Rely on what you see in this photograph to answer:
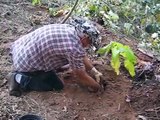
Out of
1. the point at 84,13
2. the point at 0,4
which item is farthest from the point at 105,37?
the point at 0,4

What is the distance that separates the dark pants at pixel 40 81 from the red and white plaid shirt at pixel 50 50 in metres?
0.06

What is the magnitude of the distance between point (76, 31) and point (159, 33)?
151 cm

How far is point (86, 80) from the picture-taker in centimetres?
333

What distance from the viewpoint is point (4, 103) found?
316 centimetres

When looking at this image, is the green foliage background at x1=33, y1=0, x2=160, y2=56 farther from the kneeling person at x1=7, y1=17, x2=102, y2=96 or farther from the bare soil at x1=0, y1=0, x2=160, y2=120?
the kneeling person at x1=7, y1=17, x2=102, y2=96

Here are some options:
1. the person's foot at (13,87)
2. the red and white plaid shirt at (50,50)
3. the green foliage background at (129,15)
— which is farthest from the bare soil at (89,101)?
the green foliage background at (129,15)

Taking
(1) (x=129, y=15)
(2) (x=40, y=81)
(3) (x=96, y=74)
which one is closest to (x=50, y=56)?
(2) (x=40, y=81)

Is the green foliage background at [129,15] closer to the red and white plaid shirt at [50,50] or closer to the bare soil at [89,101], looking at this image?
the bare soil at [89,101]

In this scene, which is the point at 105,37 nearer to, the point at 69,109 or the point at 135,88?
the point at 135,88

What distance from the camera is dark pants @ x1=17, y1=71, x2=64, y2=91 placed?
11.1 feet

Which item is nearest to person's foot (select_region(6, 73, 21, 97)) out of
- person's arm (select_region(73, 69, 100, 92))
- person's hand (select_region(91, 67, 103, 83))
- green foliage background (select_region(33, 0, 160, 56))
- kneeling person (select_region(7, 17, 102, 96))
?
kneeling person (select_region(7, 17, 102, 96))

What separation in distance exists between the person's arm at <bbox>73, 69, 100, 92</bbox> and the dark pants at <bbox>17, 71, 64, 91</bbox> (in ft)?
0.81

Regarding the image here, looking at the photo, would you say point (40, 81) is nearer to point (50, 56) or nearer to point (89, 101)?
point (50, 56)

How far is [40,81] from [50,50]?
362 mm
